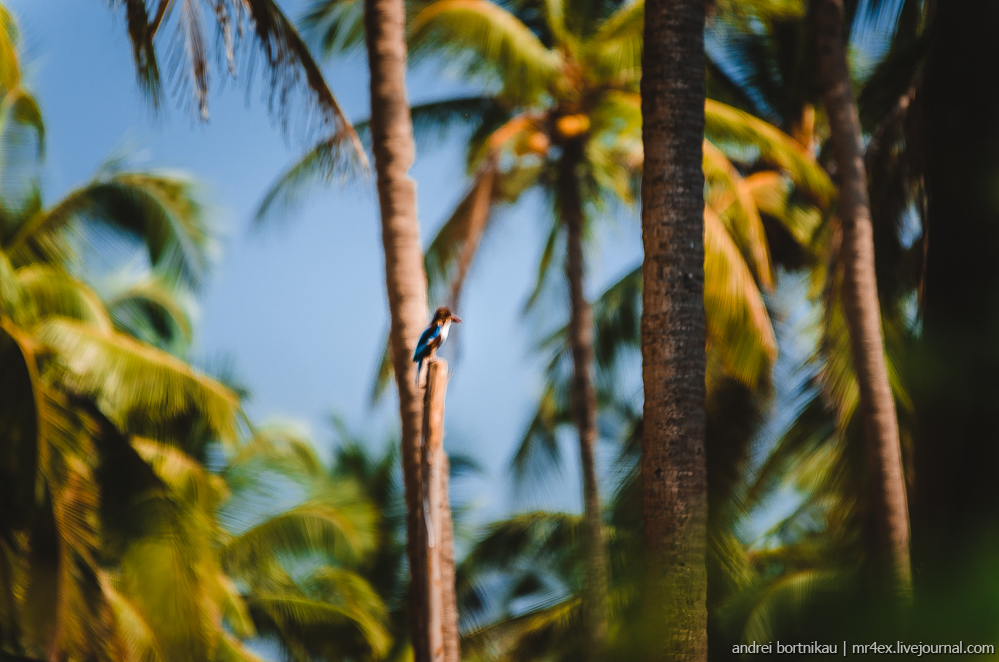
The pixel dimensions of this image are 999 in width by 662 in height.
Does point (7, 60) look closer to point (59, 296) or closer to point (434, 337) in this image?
point (59, 296)

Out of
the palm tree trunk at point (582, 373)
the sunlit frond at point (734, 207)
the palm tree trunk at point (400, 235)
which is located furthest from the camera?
the palm tree trunk at point (582, 373)

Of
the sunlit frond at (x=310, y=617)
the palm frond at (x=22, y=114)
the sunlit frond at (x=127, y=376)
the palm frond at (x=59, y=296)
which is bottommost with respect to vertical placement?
the sunlit frond at (x=310, y=617)

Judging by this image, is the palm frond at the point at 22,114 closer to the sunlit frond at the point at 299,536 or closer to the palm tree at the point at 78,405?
the palm tree at the point at 78,405

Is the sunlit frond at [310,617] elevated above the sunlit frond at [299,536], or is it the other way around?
the sunlit frond at [299,536]

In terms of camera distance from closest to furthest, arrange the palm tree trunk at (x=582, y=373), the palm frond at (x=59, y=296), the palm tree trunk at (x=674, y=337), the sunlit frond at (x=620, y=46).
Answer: the palm tree trunk at (x=674, y=337) → the palm tree trunk at (x=582, y=373) → the sunlit frond at (x=620, y=46) → the palm frond at (x=59, y=296)

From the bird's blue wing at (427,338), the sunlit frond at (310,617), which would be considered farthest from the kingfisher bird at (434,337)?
the sunlit frond at (310,617)

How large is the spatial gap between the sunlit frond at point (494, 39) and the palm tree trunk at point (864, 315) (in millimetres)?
3622

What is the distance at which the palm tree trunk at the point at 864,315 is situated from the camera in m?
7.67

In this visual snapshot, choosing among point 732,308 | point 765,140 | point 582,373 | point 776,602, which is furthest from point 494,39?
point 776,602

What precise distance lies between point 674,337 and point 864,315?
13.5 ft

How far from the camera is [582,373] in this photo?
12.2 metres

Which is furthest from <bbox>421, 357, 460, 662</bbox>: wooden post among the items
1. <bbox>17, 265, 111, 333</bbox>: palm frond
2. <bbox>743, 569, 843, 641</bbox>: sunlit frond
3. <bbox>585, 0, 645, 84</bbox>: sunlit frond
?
<bbox>17, 265, 111, 333</bbox>: palm frond

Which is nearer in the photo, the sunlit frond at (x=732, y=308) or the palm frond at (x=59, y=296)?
the sunlit frond at (x=732, y=308)

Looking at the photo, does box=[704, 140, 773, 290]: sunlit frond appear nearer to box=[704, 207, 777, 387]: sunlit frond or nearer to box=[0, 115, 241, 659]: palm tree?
box=[704, 207, 777, 387]: sunlit frond
